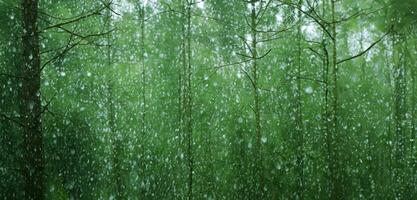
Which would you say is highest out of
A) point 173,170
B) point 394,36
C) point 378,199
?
point 394,36

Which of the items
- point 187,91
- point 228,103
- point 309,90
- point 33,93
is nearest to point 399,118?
point 309,90

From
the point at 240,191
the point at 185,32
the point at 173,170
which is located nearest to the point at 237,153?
the point at 240,191

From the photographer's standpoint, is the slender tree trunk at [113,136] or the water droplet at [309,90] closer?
the slender tree trunk at [113,136]

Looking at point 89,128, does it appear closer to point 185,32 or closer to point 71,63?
point 71,63

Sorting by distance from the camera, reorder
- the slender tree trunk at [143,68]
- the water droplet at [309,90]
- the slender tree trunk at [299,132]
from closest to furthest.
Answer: the slender tree trunk at [143,68]
the slender tree trunk at [299,132]
the water droplet at [309,90]

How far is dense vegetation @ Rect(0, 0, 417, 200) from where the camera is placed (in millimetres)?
7465

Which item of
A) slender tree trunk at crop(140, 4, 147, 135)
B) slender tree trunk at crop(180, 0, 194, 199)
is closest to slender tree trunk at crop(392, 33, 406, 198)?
slender tree trunk at crop(180, 0, 194, 199)

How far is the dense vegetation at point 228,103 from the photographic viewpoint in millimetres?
7465

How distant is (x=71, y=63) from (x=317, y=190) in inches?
187

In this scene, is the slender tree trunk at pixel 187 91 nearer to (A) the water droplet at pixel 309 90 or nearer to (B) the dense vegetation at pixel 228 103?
(B) the dense vegetation at pixel 228 103

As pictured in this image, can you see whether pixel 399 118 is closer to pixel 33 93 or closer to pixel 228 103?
pixel 228 103

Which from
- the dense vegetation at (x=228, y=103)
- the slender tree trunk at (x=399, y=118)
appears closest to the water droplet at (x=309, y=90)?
the dense vegetation at (x=228, y=103)

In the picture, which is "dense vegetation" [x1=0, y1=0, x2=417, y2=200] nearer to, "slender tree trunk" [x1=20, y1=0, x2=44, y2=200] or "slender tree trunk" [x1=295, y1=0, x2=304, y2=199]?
"slender tree trunk" [x1=295, y1=0, x2=304, y2=199]

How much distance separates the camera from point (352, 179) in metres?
8.23
